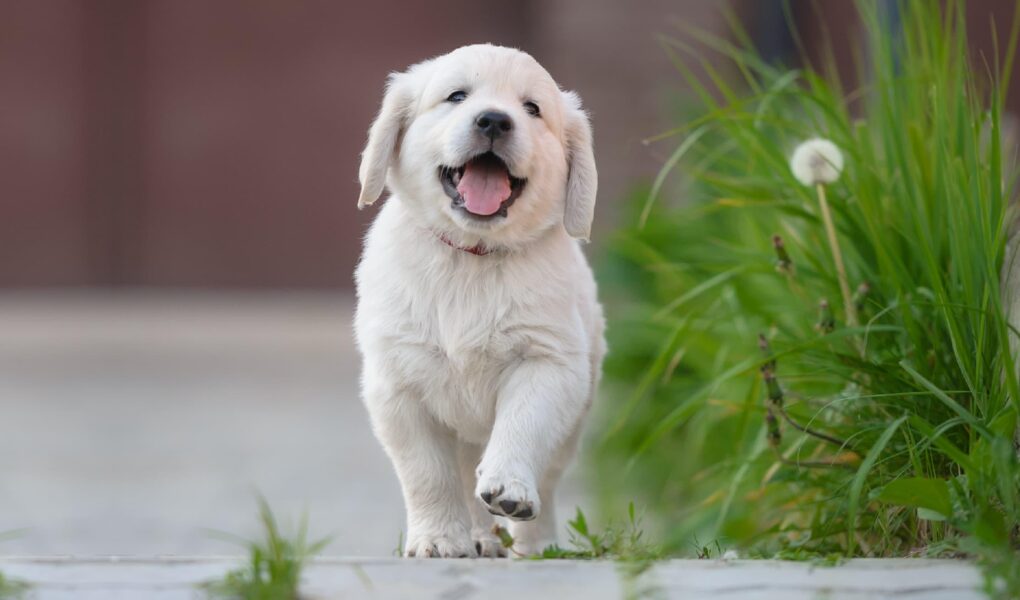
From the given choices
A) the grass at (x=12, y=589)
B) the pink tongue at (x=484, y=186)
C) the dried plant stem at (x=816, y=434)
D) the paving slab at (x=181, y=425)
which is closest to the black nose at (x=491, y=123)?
the pink tongue at (x=484, y=186)

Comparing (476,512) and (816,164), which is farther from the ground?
(816,164)

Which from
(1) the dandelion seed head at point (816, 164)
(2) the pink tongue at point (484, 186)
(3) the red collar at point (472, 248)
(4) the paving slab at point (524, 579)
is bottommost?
(4) the paving slab at point (524, 579)

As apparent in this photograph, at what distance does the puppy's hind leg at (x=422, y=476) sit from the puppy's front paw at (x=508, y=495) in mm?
287

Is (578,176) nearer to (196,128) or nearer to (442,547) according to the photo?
(442,547)

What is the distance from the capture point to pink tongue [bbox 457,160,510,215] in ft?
11.3

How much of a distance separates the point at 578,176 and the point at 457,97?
0.35 m

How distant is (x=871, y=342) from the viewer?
13.3 ft

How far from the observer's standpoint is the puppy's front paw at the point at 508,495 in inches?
124

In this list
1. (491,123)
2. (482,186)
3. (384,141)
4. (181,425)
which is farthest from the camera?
(181,425)

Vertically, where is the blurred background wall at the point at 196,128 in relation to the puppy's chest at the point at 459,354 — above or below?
above

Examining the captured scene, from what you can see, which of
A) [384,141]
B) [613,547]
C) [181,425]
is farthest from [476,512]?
[181,425]

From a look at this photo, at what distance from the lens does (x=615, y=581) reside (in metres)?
2.88

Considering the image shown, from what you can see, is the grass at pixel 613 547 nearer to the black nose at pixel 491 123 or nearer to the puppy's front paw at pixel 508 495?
the puppy's front paw at pixel 508 495

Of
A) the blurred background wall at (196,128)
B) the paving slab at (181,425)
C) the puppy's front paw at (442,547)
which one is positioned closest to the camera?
the puppy's front paw at (442,547)
